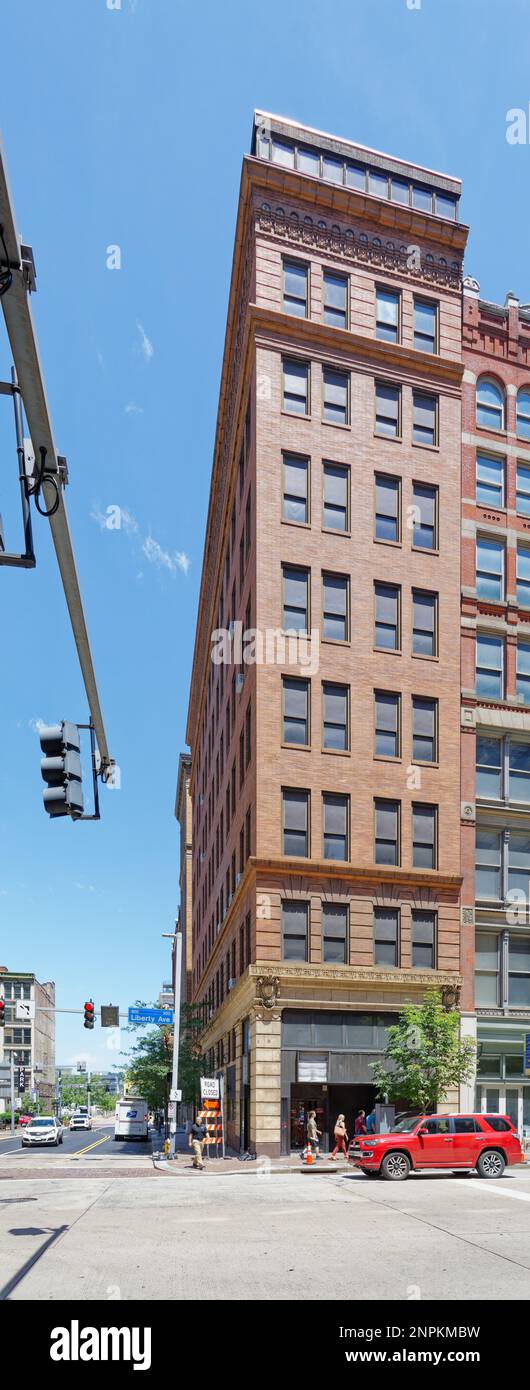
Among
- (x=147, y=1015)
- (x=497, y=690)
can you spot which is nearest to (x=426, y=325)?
(x=497, y=690)

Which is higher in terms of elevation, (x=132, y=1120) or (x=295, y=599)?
(x=295, y=599)

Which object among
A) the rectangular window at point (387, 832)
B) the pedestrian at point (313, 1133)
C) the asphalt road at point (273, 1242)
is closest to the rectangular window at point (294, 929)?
the rectangular window at point (387, 832)

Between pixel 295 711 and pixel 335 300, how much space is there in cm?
1627

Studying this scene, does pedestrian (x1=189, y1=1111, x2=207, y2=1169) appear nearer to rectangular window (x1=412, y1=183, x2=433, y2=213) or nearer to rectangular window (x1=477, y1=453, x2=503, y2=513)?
rectangular window (x1=477, y1=453, x2=503, y2=513)

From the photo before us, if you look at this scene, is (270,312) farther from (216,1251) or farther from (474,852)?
(216,1251)

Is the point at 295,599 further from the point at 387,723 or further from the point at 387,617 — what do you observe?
the point at 387,723

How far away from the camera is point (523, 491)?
150 feet

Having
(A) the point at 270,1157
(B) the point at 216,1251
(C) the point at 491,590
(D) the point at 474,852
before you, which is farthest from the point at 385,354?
(B) the point at 216,1251

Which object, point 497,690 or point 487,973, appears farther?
point 497,690

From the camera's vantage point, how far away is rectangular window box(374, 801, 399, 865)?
38344mm

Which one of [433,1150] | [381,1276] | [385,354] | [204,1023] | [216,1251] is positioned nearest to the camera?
[381,1276]

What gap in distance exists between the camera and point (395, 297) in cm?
4347

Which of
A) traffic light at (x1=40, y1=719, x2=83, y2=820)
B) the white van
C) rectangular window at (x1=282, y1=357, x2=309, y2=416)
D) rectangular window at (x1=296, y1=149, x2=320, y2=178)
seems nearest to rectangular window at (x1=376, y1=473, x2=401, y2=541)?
rectangular window at (x1=282, y1=357, x2=309, y2=416)
